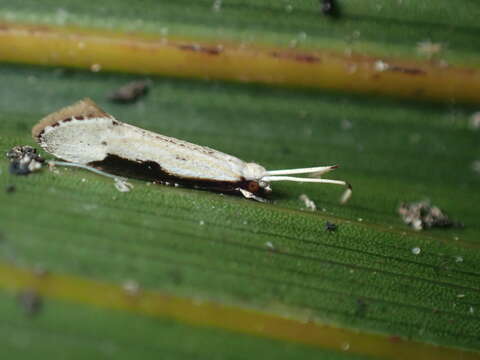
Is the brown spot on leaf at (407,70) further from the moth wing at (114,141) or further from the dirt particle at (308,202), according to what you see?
the moth wing at (114,141)

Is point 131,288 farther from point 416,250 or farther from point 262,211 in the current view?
point 416,250

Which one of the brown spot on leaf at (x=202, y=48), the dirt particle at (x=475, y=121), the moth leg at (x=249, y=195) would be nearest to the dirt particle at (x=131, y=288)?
the moth leg at (x=249, y=195)

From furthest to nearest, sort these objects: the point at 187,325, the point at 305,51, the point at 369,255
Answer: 1. the point at 305,51
2. the point at 369,255
3. the point at 187,325

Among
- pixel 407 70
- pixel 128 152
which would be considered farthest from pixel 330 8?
pixel 128 152

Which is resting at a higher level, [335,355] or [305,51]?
[305,51]

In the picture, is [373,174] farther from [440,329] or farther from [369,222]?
[440,329]

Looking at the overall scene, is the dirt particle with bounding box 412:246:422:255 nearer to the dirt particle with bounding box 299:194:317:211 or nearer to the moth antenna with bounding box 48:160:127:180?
the dirt particle with bounding box 299:194:317:211

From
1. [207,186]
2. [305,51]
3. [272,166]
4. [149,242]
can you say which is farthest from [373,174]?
[149,242]
